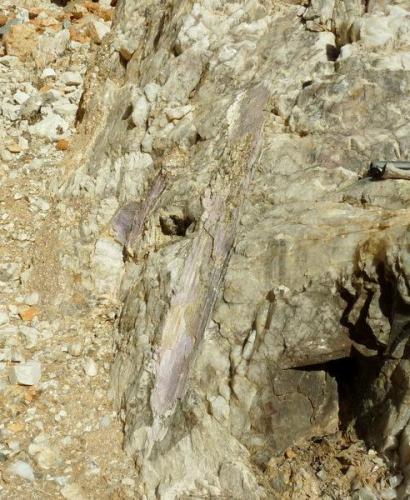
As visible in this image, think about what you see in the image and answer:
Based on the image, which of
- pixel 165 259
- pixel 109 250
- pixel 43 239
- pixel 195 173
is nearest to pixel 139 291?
pixel 165 259

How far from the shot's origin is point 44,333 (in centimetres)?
527

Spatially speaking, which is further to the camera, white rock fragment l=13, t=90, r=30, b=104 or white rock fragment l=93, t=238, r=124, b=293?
white rock fragment l=13, t=90, r=30, b=104

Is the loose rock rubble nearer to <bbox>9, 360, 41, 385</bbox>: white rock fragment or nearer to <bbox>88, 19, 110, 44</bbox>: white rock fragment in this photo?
<bbox>9, 360, 41, 385</bbox>: white rock fragment

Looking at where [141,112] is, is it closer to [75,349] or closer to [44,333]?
[44,333]

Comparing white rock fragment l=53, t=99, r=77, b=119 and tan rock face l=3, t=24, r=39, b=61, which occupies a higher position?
tan rock face l=3, t=24, r=39, b=61

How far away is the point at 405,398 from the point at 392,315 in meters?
0.49

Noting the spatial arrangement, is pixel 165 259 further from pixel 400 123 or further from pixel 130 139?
pixel 400 123

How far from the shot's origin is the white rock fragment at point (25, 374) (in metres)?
4.76

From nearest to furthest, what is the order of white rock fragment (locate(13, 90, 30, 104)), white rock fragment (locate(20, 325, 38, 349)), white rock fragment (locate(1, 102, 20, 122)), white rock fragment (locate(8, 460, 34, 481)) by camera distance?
white rock fragment (locate(8, 460, 34, 481)), white rock fragment (locate(20, 325, 38, 349)), white rock fragment (locate(1, 102, 20, 122)), white rock fragment (locate(13, 90, 30, 104))

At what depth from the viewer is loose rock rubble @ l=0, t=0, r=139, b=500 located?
13.8 feet

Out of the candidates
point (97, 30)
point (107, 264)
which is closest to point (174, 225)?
point (107, 264)

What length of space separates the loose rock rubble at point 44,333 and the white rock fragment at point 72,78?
0.06 ft

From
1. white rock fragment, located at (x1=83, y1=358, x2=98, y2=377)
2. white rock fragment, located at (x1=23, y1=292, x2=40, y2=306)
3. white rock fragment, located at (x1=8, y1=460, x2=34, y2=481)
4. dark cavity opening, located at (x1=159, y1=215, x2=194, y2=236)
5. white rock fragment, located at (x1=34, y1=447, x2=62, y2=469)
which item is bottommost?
white rock fragment, located at (x1=8, y1=460, x2=34, y2=481)

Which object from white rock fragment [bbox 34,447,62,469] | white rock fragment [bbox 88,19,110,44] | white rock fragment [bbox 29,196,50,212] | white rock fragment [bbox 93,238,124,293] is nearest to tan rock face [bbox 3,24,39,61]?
white rock fragment [bbox 88,19,110,44]
